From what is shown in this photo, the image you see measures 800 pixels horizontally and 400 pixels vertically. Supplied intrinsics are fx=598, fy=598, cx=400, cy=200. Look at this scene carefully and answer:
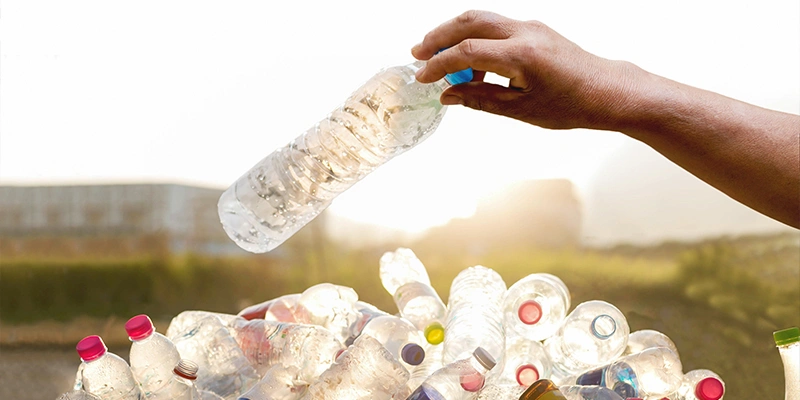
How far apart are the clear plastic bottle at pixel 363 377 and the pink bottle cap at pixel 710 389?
50 centimetres

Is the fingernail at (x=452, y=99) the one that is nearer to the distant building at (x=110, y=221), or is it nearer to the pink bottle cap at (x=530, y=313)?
the pink bottle cap at (x=530, y=313)

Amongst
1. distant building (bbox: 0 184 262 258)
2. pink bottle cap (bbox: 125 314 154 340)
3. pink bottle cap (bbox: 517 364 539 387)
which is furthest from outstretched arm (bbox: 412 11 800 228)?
distant building (bbox: 0 184 262 258)

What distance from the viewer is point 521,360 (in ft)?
3.97

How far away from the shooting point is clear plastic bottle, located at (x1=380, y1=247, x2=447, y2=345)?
1.22 m

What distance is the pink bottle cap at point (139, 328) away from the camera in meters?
0.94

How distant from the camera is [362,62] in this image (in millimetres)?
2838

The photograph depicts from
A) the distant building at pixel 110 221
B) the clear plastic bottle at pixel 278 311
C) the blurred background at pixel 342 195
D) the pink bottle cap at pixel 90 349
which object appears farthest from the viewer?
the distant building at pixel 110 221

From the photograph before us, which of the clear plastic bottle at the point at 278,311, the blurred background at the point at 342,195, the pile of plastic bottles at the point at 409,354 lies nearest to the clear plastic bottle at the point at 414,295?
the pile of plastic bottles at the point at 409,354

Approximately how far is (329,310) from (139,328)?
1.62ft

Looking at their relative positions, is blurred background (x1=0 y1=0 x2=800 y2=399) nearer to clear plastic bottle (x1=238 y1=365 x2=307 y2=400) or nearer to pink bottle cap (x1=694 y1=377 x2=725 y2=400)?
pink bottle cap (x1=694 y1=377 x2=725 y2=400)

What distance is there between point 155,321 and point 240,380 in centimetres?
251

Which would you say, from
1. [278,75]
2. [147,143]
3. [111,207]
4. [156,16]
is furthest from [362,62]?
[111,207]

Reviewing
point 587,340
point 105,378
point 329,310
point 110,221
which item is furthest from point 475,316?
point 110,221

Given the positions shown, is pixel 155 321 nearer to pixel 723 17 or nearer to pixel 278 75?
pixel 278 75
